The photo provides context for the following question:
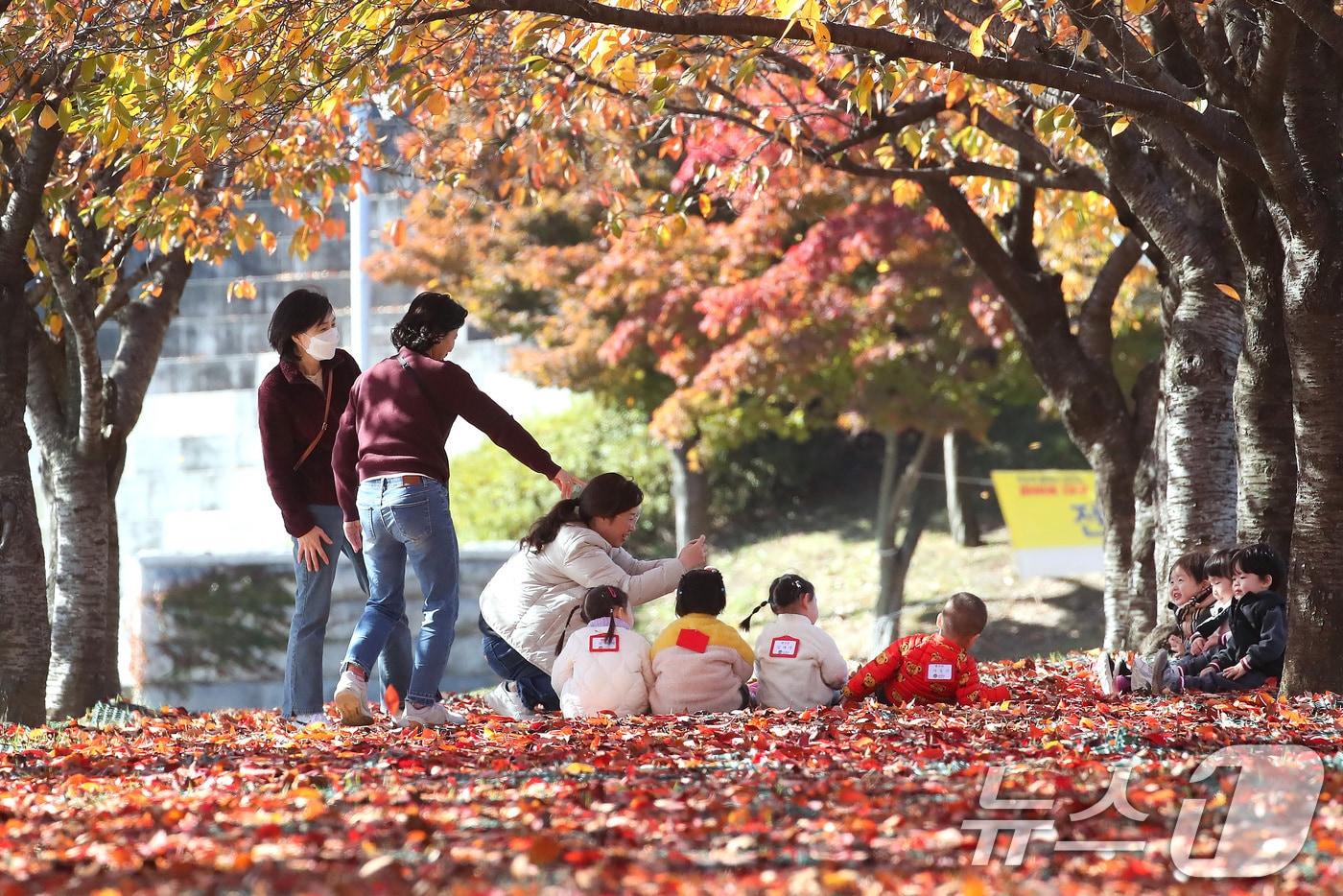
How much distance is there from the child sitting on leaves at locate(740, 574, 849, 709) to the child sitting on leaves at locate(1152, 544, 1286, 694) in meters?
1.50

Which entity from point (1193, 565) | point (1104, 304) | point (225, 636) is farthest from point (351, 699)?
point (225, 636)

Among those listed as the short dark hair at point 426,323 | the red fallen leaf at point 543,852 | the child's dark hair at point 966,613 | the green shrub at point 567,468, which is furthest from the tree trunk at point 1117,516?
the green shrub at point 567,468

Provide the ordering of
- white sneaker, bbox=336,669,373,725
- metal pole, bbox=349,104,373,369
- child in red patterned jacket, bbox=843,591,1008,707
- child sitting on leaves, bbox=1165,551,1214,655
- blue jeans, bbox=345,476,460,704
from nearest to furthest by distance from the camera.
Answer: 1. blue jeans, bbox=345,476,460,704
2. white sneaker, bbox=336,669,373,725
3. child in red patterned jacket, bbox=843,591,1008,707
4. child sitting on leaves, bbox=1165,551,1214,655
5. metal pole, bbox=349,104,373,369

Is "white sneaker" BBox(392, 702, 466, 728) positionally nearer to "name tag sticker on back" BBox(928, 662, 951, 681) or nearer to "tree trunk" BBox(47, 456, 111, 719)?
"name tag sticker on back" BBox(928, 662, 951, 681)

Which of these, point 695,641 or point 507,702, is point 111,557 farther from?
point 695,641

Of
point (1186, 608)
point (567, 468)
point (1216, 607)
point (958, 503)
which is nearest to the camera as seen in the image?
point (1216, 607)

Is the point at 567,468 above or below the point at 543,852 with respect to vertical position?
above

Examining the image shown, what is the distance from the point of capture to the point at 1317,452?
6.16 m

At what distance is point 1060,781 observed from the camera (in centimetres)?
420

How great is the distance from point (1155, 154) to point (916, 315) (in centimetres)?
737

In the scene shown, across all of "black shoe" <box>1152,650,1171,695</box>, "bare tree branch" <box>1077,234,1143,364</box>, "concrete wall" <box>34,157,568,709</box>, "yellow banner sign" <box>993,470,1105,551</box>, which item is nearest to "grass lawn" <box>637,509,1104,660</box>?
"yellow banner sign" <box>993,470,1105,551</box>

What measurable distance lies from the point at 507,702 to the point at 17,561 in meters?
2.62

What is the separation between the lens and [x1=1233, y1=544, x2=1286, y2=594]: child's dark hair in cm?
695

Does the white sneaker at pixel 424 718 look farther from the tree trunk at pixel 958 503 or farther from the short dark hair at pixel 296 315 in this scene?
the tree trunk at pixel 958 503
